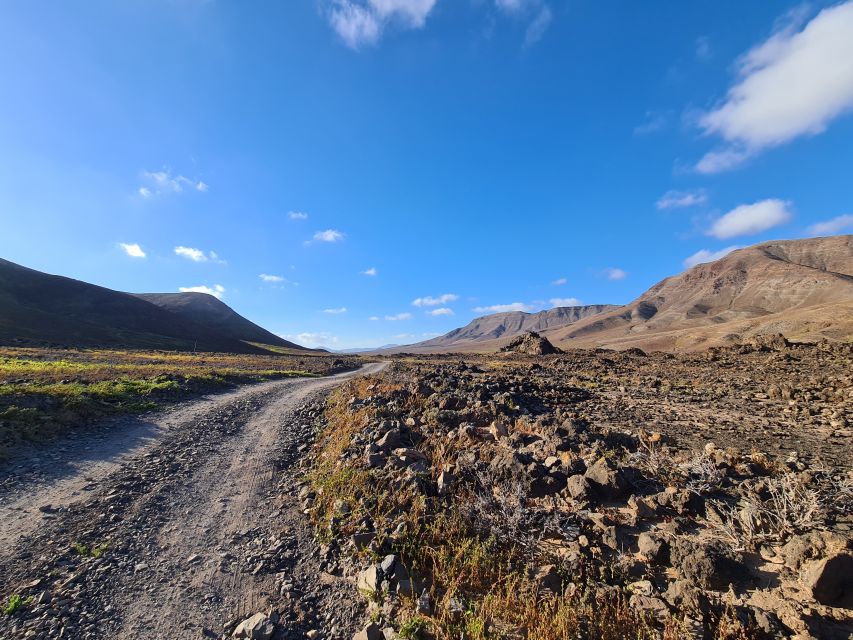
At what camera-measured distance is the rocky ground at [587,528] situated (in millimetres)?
3775

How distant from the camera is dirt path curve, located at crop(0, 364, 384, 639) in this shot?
4262 millimetres

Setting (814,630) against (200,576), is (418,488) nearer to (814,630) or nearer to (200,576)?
(200,576)

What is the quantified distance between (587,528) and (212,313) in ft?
679

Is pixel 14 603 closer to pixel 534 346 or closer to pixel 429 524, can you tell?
pixel 429 524

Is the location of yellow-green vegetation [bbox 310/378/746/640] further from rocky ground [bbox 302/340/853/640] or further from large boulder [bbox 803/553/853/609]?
large boulder [bbox 803/553/853/609]

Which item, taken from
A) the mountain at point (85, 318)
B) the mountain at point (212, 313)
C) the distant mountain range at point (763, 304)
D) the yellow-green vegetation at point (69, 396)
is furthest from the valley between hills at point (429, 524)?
the mountain at point (212, 313)

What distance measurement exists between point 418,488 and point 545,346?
57735mm

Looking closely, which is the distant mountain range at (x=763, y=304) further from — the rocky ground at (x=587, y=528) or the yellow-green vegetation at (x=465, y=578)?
the yellow-green vegetation at (x=465, y=578)

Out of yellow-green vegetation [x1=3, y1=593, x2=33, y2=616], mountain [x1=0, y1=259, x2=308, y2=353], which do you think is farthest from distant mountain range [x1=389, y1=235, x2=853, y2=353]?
mountain [x1=0, y1=259, x2=308, y2=353]

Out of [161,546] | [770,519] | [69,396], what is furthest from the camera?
[69,396]

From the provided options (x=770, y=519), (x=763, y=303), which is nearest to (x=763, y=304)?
(x=763, y=303)

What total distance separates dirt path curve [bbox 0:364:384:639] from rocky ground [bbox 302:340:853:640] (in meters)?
0.69

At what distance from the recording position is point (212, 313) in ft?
592

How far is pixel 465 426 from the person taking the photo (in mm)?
9797
